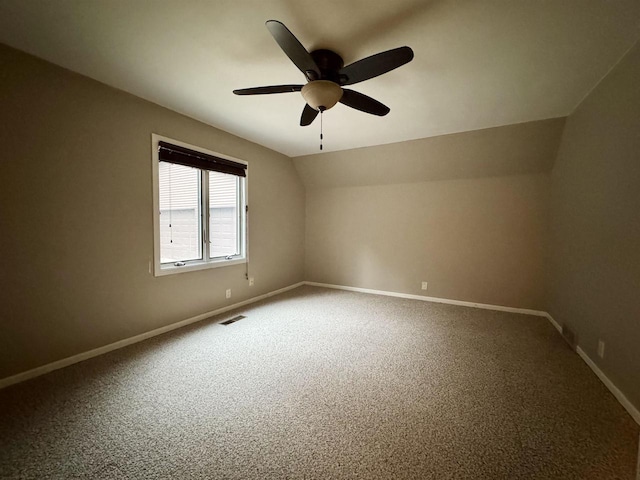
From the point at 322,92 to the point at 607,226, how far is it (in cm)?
239

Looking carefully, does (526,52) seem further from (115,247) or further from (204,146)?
(115,247)

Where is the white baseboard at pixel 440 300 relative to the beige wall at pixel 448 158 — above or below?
below

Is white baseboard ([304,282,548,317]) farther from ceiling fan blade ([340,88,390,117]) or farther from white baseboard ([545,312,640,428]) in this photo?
ceiling fan blade ([340,88,390,117])

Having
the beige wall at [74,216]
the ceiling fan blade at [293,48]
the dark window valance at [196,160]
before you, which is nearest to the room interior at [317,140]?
the beige wall at [74,216]

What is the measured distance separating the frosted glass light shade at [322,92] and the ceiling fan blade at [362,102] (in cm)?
12

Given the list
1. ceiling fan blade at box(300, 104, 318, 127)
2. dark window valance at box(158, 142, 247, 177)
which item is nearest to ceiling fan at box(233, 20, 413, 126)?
ceiling fan blade at box(300, 104, 318, 127)

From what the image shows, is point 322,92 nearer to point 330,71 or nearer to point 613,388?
point 330,71

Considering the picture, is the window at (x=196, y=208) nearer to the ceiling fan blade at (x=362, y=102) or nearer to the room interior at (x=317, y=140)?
the room interior at (x=317, y=140)

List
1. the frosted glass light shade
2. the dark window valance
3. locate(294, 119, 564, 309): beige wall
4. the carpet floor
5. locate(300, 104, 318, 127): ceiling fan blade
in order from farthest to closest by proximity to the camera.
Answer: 1. locate(294, 119, 564, 309): beige wall
2. the dark window valance
3. locate(300, 104, 318, 127): ceiling fan blade
4. the frosted glass light shade
5. the carpet floor

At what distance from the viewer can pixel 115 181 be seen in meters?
2.38

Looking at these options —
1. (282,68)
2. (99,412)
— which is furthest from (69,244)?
(282,68)

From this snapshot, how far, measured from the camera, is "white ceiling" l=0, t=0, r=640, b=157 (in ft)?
4.77

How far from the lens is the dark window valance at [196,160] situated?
2.75 m

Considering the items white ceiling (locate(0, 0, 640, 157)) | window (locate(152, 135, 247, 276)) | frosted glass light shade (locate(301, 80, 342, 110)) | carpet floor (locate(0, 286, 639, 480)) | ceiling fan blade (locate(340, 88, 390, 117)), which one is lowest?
carpet floor (locate(0, 286, 639, 480))
